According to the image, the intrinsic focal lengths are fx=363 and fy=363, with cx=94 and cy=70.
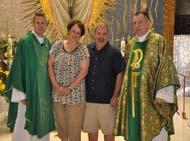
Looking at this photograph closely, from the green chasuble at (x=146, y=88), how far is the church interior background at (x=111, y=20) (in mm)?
1784

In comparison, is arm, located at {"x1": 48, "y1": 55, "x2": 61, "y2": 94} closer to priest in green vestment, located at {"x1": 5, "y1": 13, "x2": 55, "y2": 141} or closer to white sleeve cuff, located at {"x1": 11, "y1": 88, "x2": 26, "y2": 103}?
priest in green vestment, located at {"x1": 5, "y1": 13, "x2": 55, "y2": 141}

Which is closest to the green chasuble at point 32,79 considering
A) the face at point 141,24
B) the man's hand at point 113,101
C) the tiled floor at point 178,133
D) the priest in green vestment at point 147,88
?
the man's hand at point 113,101

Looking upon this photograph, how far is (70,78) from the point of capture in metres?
3.31

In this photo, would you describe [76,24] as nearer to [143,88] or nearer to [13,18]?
[143,88]

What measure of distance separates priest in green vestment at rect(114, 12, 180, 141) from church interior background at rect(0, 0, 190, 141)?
5.84 feet

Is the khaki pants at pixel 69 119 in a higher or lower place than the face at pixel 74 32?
lower

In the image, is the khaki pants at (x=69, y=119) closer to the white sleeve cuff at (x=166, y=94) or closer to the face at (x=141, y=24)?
the white sleeve cuff at (x=166, y=94)

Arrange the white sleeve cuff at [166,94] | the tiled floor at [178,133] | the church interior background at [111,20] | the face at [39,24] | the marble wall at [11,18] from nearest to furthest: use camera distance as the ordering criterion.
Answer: the white sleeve cuff at [166,94] < the face at [39,24] < the tiled floor at [178,133] < the church interior background at [111,20] < the marble wall at [11,18]

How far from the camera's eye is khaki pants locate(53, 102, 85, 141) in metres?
3.36

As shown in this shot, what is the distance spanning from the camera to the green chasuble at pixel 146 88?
123 inches

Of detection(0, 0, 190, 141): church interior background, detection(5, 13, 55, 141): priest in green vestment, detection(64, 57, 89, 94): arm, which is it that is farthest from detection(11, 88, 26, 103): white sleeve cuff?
detection(0, 0, 190, 141): church interior background

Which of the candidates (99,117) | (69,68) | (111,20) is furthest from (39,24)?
(111,20)

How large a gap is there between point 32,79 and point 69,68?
0.36 meters

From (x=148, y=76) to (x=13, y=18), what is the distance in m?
4.15
